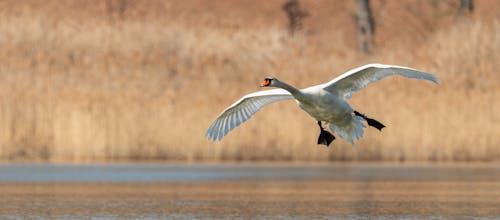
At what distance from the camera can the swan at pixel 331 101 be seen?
48.6 ft

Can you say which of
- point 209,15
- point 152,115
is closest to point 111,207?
point 152,115

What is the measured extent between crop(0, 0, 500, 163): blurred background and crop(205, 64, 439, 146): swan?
6.77 meters

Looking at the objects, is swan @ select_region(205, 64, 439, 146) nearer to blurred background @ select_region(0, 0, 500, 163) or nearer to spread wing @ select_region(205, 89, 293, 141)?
spread wing @ select_region(205, 89, 293, 141)

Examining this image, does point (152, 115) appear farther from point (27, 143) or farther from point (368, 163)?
point (368, 163)

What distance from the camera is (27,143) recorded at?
22938mm

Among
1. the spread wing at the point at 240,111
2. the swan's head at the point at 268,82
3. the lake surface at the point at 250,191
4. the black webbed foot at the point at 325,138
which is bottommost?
the lake surface at the point at 250,191

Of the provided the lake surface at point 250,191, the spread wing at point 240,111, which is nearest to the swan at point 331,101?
the spread wing at point 240,111

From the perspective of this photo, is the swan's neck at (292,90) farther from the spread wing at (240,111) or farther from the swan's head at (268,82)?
the spread wing at (240,111)

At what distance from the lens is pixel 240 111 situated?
52.1ft

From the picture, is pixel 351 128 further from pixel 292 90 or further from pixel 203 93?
pixel 203 93

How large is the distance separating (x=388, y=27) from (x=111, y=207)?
33.4 meters

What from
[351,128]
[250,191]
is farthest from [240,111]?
[250,191]

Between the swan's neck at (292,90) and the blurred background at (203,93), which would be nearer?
the swan's neck at (292,90)

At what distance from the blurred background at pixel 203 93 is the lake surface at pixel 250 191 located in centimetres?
49
